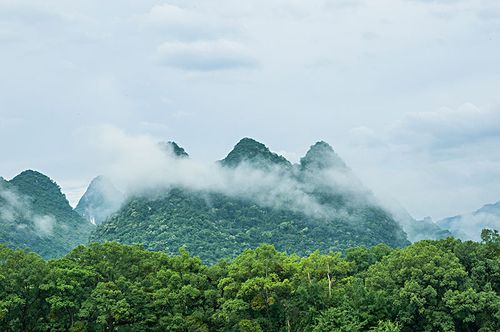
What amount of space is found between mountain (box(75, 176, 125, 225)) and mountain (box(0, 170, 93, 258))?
2565 centimetres

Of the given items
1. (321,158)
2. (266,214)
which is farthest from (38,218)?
(321,158)

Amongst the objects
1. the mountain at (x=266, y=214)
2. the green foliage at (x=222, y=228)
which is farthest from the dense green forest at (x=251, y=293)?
the mountain at (x=266, y=214)

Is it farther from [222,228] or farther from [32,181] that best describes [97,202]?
[222,228]

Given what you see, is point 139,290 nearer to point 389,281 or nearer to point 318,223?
point 389,281

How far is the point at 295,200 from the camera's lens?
3054 inches

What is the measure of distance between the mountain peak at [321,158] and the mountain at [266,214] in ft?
0.45

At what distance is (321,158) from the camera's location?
8719 centimetres

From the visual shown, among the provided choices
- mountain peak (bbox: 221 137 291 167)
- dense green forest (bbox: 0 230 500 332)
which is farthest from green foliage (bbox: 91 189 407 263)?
dense green forest (bbox: 0 230 500 332)

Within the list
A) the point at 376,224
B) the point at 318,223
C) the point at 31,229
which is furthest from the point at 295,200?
the point at 31,229

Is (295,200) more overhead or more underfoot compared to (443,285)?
more overhead

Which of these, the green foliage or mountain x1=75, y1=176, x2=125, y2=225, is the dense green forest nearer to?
the green foliage

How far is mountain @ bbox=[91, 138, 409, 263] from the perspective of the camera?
6475cm

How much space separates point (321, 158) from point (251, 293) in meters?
62.9

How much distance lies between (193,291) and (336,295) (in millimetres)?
5721
